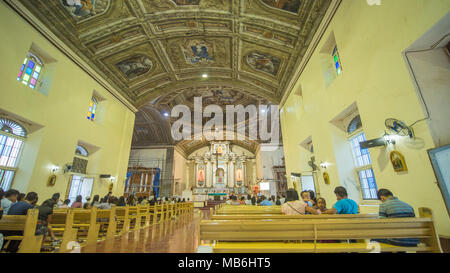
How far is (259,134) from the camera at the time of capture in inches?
797

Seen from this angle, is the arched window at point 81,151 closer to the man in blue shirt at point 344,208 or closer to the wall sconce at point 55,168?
the wall sconce at point 55,168

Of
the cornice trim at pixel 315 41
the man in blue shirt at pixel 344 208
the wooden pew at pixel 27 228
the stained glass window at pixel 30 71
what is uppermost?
the cornice trim at pixel 315 41

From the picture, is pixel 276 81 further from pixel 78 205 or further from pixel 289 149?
pixel 78 205

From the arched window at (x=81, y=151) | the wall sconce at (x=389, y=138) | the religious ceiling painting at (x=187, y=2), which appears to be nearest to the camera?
the wall sconce at (x=389, y=138)

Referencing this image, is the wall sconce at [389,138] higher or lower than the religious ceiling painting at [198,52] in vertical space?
lower

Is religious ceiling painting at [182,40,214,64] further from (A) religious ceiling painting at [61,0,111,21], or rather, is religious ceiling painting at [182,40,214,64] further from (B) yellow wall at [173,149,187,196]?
(B) yellow wall at [173,149,187,196]

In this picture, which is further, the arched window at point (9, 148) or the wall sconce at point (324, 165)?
the wall sconce at point (324, 165)

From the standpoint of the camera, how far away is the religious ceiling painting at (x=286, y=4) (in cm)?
685

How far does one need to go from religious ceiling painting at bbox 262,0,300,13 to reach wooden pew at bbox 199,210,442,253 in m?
7.41

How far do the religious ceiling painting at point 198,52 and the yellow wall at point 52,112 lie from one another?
15.9 ft

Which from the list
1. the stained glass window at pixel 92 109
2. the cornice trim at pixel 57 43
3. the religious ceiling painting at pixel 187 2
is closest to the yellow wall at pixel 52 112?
the cornice trim at pixel 57 43

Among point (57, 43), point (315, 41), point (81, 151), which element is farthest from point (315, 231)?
point (81, 151)

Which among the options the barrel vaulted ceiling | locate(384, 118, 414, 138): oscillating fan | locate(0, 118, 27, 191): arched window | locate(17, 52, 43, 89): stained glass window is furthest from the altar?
locate(384, 118, 414, 138): oscillating fan

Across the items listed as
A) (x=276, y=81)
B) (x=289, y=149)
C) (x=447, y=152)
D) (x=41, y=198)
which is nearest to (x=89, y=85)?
(x=41, y=198)
